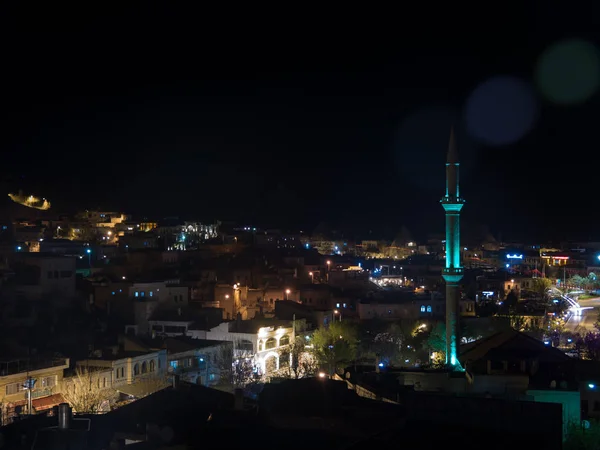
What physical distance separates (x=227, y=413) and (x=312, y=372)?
13165mm

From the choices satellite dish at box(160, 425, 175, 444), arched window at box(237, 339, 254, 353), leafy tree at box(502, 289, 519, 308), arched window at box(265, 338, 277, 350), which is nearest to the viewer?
satellite dish at box(160, 425, 175, 444)

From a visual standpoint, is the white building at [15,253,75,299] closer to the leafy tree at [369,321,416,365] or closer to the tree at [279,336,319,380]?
the tree at [279,336,319,380]

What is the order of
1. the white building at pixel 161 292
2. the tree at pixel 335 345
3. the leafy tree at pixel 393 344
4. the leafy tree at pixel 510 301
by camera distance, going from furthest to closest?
the leafy tree at pixel 510 301 < the white building at pixel 161 292 < the leafy tree at pixel 393 344 < the tree at pixel 335 345

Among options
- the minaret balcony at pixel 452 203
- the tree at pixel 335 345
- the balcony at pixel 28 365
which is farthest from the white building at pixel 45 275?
the minaret balcony at pixel 452 203

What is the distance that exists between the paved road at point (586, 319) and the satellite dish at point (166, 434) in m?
26.6

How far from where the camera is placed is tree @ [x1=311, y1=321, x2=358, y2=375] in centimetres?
2706

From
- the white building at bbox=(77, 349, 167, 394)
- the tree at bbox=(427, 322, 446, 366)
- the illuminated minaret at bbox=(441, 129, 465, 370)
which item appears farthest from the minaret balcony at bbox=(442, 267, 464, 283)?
the white building at bbox=(77, 349, 167, 394)

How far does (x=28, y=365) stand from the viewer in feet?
65.8

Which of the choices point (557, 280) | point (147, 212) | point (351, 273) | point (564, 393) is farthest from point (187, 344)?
point (147, 212)

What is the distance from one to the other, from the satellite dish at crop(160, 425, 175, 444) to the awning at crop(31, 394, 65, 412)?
743 centimetres

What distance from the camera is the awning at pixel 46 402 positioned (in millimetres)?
19141

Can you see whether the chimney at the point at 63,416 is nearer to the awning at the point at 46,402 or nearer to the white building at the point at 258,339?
the awning at the point at 46,402

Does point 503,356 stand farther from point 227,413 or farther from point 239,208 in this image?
point 239,208

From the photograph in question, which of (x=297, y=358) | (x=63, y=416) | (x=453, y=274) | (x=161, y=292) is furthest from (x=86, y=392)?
(x=453, y=274)
